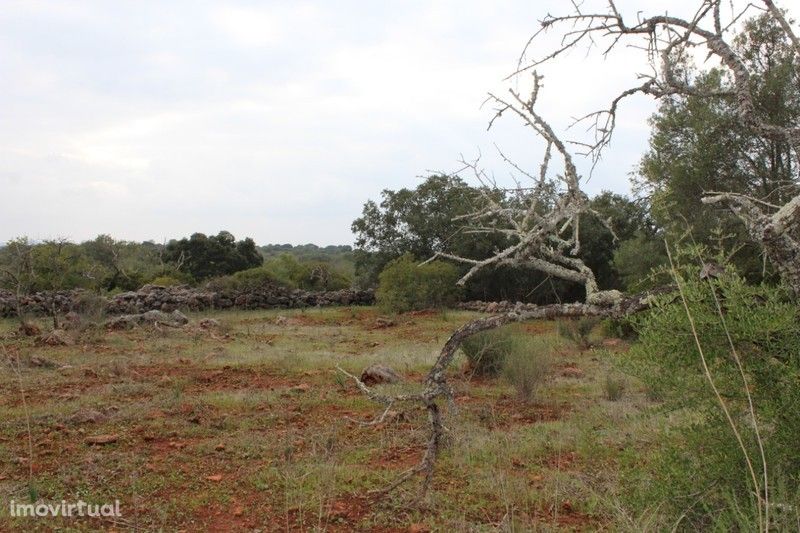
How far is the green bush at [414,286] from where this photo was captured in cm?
2272

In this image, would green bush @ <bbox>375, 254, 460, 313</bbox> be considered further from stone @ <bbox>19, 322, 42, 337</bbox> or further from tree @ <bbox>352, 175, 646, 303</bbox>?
stone @ <bbox>19, 322, 42, 337</bbox>

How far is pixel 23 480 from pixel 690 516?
4580 mm

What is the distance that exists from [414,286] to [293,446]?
16720 millimetres

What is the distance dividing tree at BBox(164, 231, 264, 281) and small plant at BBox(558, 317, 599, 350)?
2191 cm

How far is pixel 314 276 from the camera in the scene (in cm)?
3062

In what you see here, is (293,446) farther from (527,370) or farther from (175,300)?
(175,300)

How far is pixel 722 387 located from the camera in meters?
3.36

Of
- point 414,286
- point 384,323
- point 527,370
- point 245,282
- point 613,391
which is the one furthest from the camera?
point 245,282

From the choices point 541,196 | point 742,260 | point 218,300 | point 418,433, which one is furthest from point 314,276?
point 541,196

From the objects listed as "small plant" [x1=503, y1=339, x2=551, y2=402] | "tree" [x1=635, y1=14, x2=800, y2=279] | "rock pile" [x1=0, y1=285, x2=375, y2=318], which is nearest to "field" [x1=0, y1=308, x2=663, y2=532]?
"small plant" [x1=503, y1=339, x2=551, y2=402]

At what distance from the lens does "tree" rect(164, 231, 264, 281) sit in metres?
34.1

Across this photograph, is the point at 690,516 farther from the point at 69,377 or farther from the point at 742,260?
the point at 742,260

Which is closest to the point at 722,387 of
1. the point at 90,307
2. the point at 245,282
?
the point at 90,307

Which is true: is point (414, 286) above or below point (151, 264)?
below
